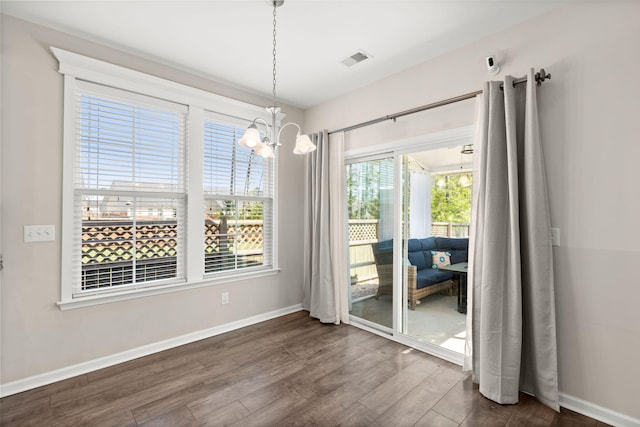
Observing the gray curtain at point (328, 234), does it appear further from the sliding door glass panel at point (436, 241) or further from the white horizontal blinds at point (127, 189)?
the white horizontal blinds at point (127, 189)

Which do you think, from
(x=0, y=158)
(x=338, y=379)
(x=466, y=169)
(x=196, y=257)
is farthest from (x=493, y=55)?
(x=0, y=158)

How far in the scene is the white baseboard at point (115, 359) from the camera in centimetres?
227

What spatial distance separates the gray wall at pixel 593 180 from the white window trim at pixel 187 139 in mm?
2716

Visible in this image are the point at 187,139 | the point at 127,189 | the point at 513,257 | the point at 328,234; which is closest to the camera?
the point at 513,257

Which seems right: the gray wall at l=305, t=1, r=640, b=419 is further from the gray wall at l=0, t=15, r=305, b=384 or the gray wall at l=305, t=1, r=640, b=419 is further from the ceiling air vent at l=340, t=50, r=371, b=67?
the gray wall at l=0, t=15, r=305, b=384

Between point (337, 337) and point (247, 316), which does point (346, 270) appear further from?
point (247, 316)

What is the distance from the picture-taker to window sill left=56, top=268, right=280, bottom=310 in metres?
2.50

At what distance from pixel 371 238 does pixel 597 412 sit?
7.23 feet

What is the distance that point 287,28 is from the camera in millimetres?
2406

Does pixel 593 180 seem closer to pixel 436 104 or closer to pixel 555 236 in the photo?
pixel 555 236

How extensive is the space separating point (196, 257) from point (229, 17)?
2.22 meters

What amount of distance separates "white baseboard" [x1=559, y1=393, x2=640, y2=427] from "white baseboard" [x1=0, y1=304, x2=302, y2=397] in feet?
9.44

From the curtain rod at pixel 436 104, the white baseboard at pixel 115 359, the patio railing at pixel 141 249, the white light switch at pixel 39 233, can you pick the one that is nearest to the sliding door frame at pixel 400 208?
the curtain rod at pixel 436 104

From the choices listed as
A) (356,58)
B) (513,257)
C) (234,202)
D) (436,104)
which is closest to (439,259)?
(513,257)
